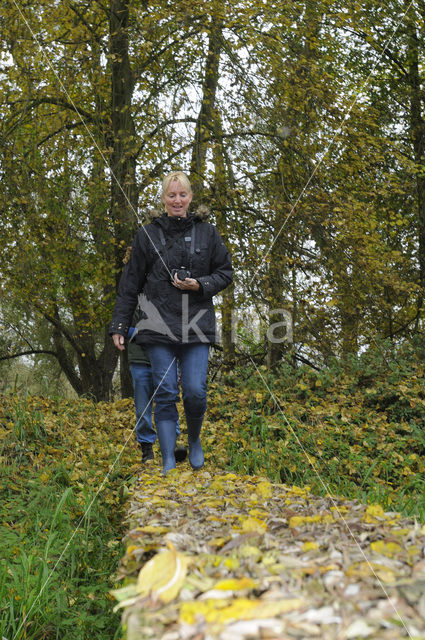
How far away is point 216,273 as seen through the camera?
Result: 4168 millimetres

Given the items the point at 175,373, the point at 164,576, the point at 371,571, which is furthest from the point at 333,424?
the point at 164,576

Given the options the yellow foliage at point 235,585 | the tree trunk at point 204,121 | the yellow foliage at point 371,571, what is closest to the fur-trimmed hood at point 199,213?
the yellow foliage at point 371,571

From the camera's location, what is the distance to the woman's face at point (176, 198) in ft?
13.5

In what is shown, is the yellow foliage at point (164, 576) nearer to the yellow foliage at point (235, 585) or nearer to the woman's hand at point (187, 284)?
the yellow foliage at point (235, 585)

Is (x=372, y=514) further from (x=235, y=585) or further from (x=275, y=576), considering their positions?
(x=235, y=585)

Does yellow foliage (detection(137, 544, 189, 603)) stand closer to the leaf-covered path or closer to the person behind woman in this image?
the leaf-covered path

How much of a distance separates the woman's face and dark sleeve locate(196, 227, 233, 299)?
10.9 inches

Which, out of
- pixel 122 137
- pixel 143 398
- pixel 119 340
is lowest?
pixel 143 398

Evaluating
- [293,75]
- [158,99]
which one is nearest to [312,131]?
[293,75]

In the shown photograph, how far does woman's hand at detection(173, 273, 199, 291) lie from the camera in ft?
12.8

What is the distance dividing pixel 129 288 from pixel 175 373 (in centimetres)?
67

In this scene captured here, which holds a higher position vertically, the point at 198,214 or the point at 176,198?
the point at 176,198

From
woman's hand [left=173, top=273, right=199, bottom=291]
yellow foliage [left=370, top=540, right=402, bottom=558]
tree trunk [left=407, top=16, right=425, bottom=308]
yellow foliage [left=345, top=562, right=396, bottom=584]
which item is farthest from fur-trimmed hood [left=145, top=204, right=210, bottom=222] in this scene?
tree trunk [left=407, top=16, right=425, bottom=308]

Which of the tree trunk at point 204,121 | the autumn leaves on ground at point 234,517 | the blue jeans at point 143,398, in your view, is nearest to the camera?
the autumn leaves on ground at point 234,517
